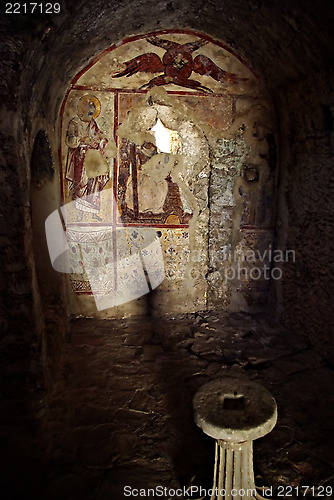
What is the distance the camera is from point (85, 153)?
4.34 metres

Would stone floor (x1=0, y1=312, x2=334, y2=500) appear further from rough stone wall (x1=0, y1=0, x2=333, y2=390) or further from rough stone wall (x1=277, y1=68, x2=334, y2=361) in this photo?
rough stone wall (x1=0, y1=0, x2=333, y2=390)

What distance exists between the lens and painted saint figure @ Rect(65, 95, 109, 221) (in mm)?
4246

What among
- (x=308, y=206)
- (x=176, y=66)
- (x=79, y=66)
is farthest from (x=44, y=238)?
(x=308, y=206)

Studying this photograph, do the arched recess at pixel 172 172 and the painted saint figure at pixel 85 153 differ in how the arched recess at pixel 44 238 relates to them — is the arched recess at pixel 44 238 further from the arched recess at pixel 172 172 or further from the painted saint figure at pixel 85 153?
the arched recess at pixel 172 172

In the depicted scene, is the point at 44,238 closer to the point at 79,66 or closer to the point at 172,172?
the point at 172,172

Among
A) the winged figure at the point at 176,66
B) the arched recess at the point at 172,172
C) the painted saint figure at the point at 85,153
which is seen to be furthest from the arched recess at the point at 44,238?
the winged figure at the point at 176,66

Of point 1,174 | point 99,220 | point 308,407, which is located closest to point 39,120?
point 1,174

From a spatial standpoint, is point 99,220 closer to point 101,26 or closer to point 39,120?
point 39,120

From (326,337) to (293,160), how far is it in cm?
195

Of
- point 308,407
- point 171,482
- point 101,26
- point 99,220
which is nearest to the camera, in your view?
point 171,482

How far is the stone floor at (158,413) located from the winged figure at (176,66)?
291 centimetres

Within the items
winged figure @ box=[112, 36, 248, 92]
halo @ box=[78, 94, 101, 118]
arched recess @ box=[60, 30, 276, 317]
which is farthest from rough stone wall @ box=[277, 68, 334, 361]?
halo @ box=[78, 94, 101, 118]

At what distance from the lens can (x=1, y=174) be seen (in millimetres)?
2490

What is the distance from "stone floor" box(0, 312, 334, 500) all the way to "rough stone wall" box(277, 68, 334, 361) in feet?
1.25
